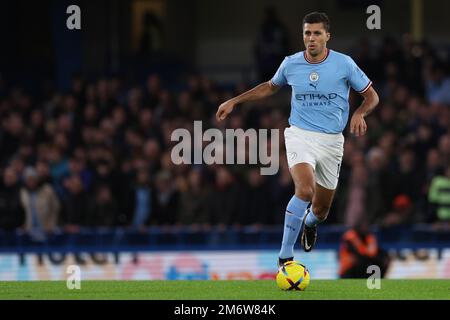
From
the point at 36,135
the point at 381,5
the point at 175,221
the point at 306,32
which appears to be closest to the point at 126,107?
the point at 36,135

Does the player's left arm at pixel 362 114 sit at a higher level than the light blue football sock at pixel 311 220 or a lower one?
higher

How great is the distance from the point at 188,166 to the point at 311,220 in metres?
7.63

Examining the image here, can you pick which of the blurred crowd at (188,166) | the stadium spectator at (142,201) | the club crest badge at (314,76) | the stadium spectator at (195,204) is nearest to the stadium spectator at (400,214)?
the blurred crowd at (188,166)

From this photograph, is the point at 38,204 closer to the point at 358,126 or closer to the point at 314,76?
the point at 314,76

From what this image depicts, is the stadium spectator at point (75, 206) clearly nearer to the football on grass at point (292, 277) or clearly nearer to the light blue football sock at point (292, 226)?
the light blue football sock at point (292, 226)

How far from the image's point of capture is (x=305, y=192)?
1140 cm

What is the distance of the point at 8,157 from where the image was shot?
21656 millimetres

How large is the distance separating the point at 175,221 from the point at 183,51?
8939mm

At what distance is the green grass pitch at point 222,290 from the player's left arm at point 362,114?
1437mm

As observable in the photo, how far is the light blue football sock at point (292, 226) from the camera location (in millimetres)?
11469

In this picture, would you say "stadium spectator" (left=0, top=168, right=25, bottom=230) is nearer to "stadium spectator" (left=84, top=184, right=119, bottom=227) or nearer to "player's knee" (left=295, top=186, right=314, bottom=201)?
"stadium spectator" (left=84, top=184, right=119, bottom=227)

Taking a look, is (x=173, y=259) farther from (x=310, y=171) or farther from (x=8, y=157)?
(x=310, y=171)

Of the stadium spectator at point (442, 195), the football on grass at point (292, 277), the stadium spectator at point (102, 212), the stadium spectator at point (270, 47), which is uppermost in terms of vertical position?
the stadium spectator at point (270, 47)

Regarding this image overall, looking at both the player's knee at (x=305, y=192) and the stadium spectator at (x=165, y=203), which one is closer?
the player's knee at (x=305, y=192)
